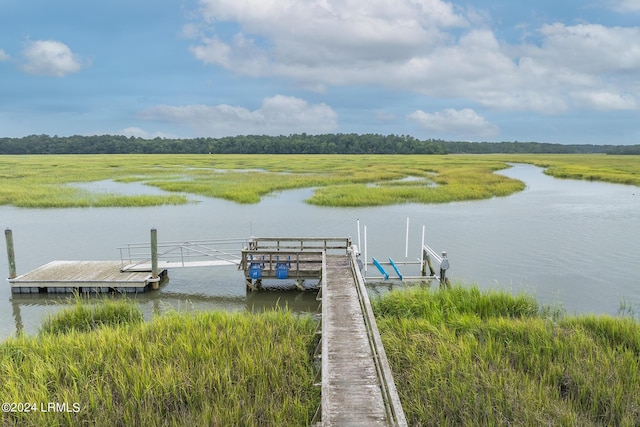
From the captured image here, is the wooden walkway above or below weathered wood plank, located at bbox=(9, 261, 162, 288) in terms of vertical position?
above

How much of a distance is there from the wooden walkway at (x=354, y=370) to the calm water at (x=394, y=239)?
13.8ft

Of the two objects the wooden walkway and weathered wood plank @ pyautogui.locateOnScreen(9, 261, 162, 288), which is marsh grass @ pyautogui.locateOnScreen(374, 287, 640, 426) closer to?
the wooden walkway

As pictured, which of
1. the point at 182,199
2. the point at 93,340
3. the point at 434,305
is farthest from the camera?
the point at 182,199

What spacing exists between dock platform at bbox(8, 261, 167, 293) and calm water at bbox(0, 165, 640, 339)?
38 cm

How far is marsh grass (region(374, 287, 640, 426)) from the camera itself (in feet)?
20.9

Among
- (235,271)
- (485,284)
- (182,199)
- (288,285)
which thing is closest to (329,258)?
(288,285)

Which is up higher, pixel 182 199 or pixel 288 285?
pixel 182 199

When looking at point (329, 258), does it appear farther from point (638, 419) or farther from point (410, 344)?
point (638, 419)

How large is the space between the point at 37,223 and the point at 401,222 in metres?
21.0

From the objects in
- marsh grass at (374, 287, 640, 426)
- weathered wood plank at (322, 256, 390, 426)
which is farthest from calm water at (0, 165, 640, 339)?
weathered wood plank at (322, 256, 390, 426)

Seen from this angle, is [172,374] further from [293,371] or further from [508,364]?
[508,364]

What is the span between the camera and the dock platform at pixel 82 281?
13.9 m

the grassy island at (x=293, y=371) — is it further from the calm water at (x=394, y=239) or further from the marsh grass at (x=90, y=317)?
the calm water at (x=394, y=239)

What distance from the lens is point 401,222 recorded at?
80.0 ft
